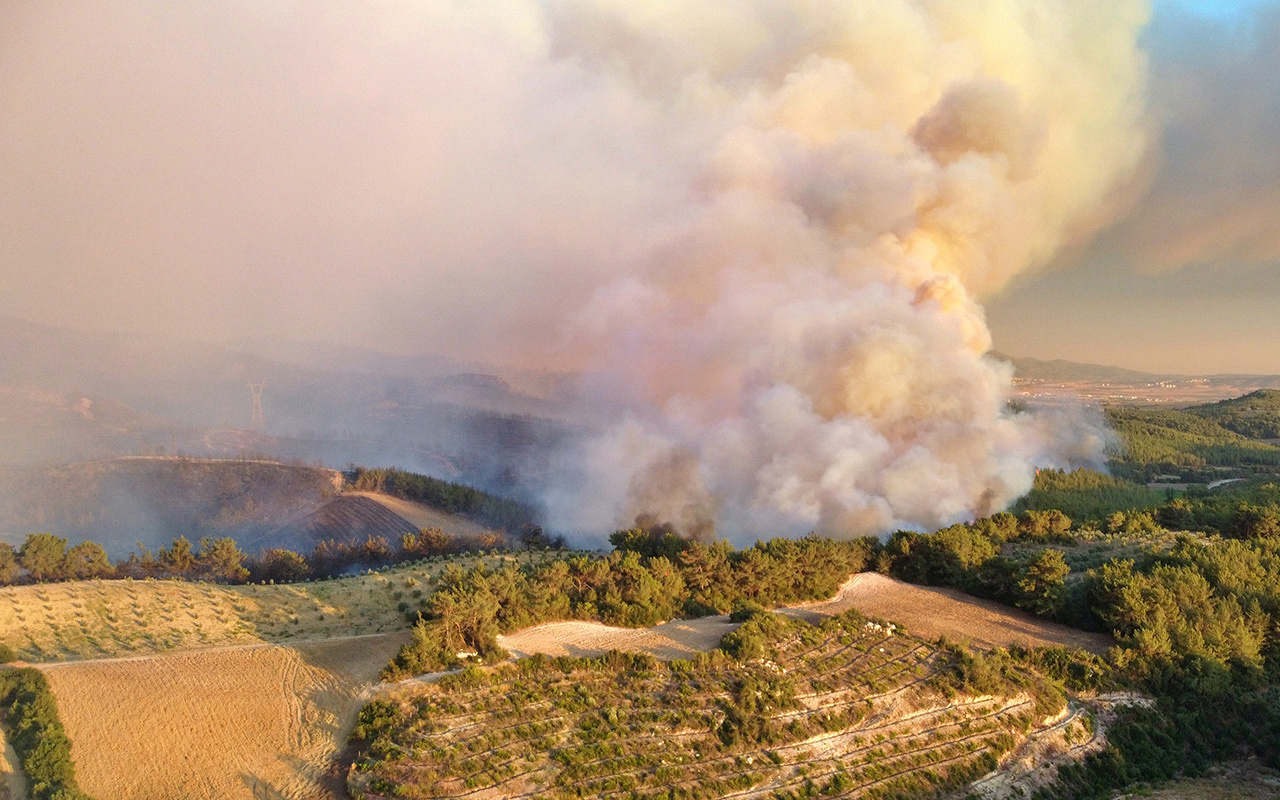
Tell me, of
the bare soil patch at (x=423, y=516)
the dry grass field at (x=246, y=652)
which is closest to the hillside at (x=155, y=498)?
the bare soil patch at (x=423, y=516)

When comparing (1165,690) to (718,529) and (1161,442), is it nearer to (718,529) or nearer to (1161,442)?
(718,529)

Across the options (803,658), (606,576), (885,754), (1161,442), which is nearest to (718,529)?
(606,576)

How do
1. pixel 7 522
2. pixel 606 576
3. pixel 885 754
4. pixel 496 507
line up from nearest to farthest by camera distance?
pixel 885 754, pixel 606 576, pixel 496 507, pixel 7 522

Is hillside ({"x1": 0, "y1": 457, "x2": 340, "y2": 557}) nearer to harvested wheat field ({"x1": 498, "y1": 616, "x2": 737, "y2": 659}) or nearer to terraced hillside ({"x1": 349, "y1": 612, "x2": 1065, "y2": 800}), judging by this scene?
harvested wheat field ({"x1": 498, "y1": 616, "x2": 737, "y2": 659})

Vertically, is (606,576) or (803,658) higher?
(606,576)

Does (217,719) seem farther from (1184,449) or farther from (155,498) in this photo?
(1184,449)

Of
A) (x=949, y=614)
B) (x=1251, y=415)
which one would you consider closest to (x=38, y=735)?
(x=949, y=614)
